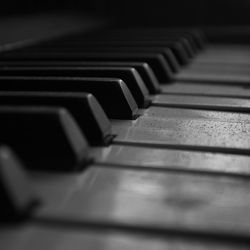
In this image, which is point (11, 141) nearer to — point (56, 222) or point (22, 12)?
point (56, 222)

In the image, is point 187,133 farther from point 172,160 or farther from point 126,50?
point 126,50

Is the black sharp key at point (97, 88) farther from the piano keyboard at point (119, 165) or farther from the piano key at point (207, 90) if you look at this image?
the piano key at point (207, 90)

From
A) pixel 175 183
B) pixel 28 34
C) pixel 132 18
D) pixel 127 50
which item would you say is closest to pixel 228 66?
pixel 127 50

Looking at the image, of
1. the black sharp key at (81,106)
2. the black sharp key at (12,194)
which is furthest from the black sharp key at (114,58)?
the black sharp key at (12,194)

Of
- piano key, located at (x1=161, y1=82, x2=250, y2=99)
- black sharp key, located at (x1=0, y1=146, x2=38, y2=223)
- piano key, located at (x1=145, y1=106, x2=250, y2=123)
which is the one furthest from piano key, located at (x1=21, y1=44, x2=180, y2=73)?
black sharp key, located at (x1=0, y1=146, x2=38, y2=223)

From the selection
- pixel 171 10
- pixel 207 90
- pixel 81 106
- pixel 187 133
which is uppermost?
pixel 81 106

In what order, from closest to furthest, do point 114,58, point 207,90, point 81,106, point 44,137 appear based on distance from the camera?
point 44,137 → point 81,106 → point 207,90 → point 114,58

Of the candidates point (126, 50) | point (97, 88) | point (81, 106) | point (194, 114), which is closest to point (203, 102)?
point (194, 114)
